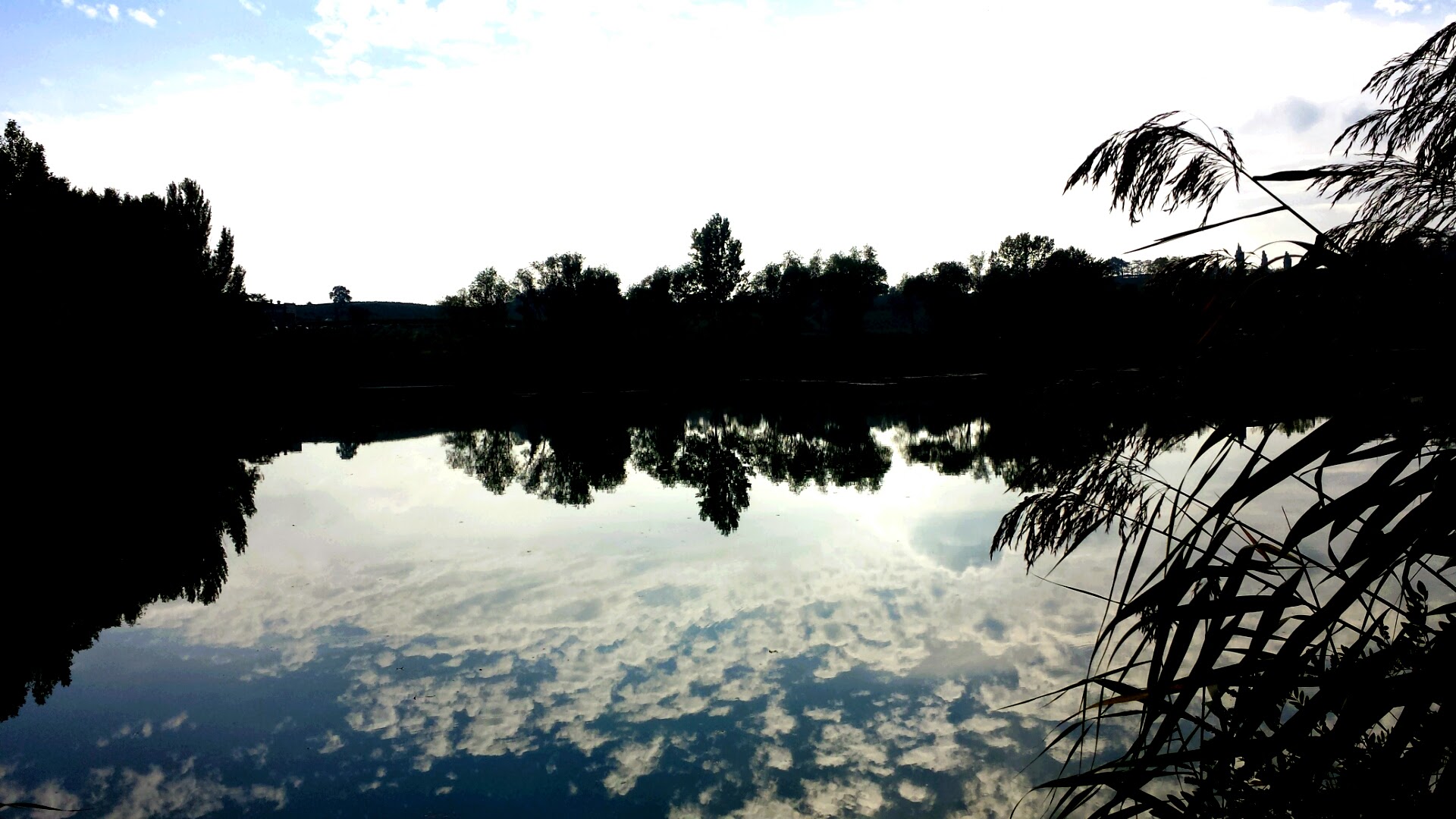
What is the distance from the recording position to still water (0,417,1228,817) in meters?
4.91

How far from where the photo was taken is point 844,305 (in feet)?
264

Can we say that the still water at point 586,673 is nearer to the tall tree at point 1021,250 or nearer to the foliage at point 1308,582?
the foliage at point 1308,582

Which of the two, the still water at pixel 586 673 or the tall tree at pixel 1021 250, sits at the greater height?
the tall tree at pixel 1021 250

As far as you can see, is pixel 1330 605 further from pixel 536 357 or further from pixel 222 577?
pixel 536 357

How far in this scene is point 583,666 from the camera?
6688mm

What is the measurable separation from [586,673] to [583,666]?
150 millimetres

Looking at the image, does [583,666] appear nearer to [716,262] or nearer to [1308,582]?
[1308,582]

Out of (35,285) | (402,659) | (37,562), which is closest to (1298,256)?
(402,659)

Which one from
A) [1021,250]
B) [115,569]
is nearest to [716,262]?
[1021,250]

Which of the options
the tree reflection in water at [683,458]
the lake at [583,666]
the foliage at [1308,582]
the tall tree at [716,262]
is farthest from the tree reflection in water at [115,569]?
the tall tree at [716,262]

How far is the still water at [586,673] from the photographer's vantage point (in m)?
4.91

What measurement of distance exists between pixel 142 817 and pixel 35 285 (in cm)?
2670

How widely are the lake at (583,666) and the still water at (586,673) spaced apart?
3 cm

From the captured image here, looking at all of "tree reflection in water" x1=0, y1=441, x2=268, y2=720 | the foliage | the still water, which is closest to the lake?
the still water
